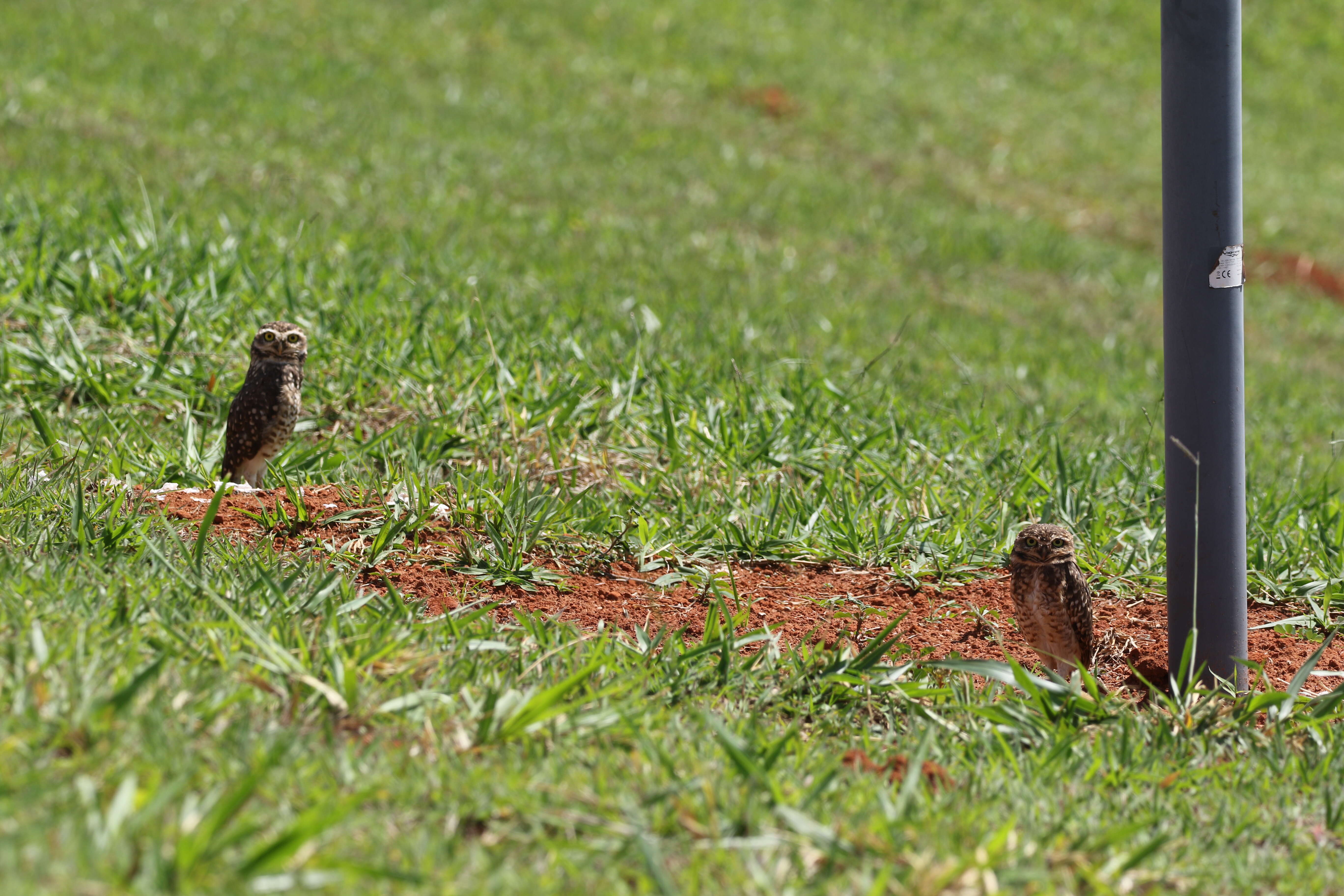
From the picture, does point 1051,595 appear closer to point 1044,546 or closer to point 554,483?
point 1044,546

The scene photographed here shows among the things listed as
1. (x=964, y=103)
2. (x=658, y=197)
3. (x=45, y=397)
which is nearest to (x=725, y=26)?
(x=964, y=103)

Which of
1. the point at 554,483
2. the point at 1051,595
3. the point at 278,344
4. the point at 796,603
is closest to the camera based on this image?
the point at 1051,595

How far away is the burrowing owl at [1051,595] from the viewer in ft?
10.1

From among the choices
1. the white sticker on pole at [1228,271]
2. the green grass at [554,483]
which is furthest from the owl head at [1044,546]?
the white sticker on pole at [1228,271]

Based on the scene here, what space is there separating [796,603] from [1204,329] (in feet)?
4.62

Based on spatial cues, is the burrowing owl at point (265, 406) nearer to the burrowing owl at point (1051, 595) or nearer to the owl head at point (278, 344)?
the owl head at point (278, 344)

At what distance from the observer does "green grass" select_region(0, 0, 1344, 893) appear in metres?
2.04

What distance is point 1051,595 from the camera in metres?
3.07

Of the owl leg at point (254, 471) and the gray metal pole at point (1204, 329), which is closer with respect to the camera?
the gray metal pole at point (1204, 329)

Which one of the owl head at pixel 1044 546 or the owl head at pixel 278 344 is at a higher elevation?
the owl head at pixel 278 344

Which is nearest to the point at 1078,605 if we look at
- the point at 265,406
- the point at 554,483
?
the point at 554,483

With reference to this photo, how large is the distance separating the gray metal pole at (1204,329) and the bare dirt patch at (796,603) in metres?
0.36

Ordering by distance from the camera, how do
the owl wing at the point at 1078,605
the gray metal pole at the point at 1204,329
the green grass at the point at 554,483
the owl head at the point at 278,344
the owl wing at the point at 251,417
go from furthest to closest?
the owl head at the point at 278,344 < the owl wing at the point at 251,417 < the owl wing at the point at 1078,605 < the gray metal pole at the point at 1204,329 < the green grass at the point at 554,483

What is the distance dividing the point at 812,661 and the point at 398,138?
8.87 m
